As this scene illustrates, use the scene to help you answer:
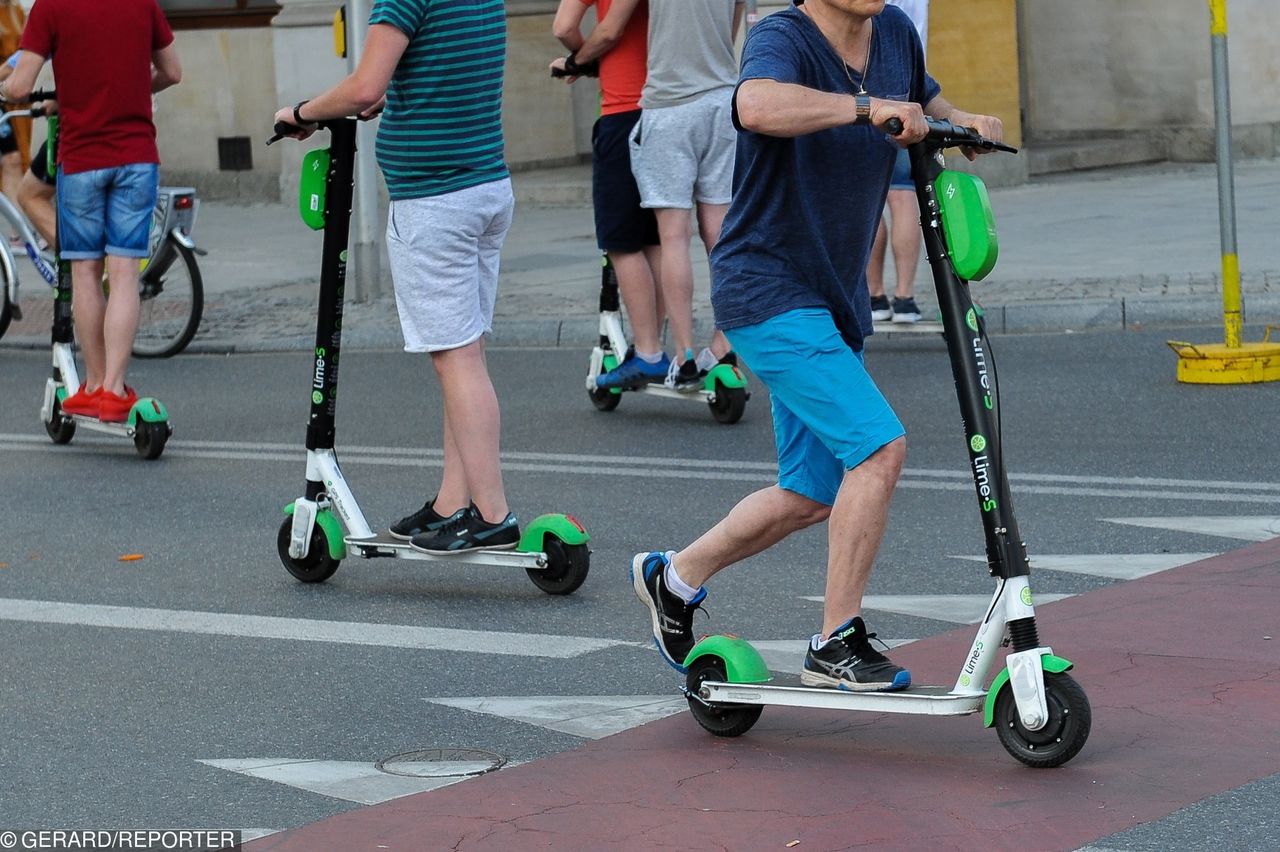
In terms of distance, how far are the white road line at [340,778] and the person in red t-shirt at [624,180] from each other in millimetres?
4798

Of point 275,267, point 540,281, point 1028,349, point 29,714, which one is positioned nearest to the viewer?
point 29,714

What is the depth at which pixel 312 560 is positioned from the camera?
676 centimetres

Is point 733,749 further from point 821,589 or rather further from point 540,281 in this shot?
point 540,281

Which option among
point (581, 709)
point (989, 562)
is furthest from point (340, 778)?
point (989, 562)

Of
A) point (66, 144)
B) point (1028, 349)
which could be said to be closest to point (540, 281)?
point (1028, 349)

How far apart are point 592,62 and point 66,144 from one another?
7.58 ft

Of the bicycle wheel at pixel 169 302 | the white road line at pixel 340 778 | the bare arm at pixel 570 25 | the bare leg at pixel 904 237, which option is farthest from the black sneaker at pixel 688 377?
the white road line at pixel 340 778

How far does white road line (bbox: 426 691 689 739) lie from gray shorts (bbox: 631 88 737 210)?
4.20 m

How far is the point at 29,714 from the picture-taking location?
537cm

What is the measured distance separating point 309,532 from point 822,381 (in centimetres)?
249

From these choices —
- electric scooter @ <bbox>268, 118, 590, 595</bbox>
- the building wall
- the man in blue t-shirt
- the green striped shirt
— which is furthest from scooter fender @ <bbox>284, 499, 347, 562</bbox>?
the building wall

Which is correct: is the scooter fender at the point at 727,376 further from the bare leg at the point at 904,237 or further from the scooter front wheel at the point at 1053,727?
the scooter front wheel at the point at 1053,727

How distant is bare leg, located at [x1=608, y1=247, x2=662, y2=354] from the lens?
9.43m

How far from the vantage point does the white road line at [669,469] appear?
761 centimetres
